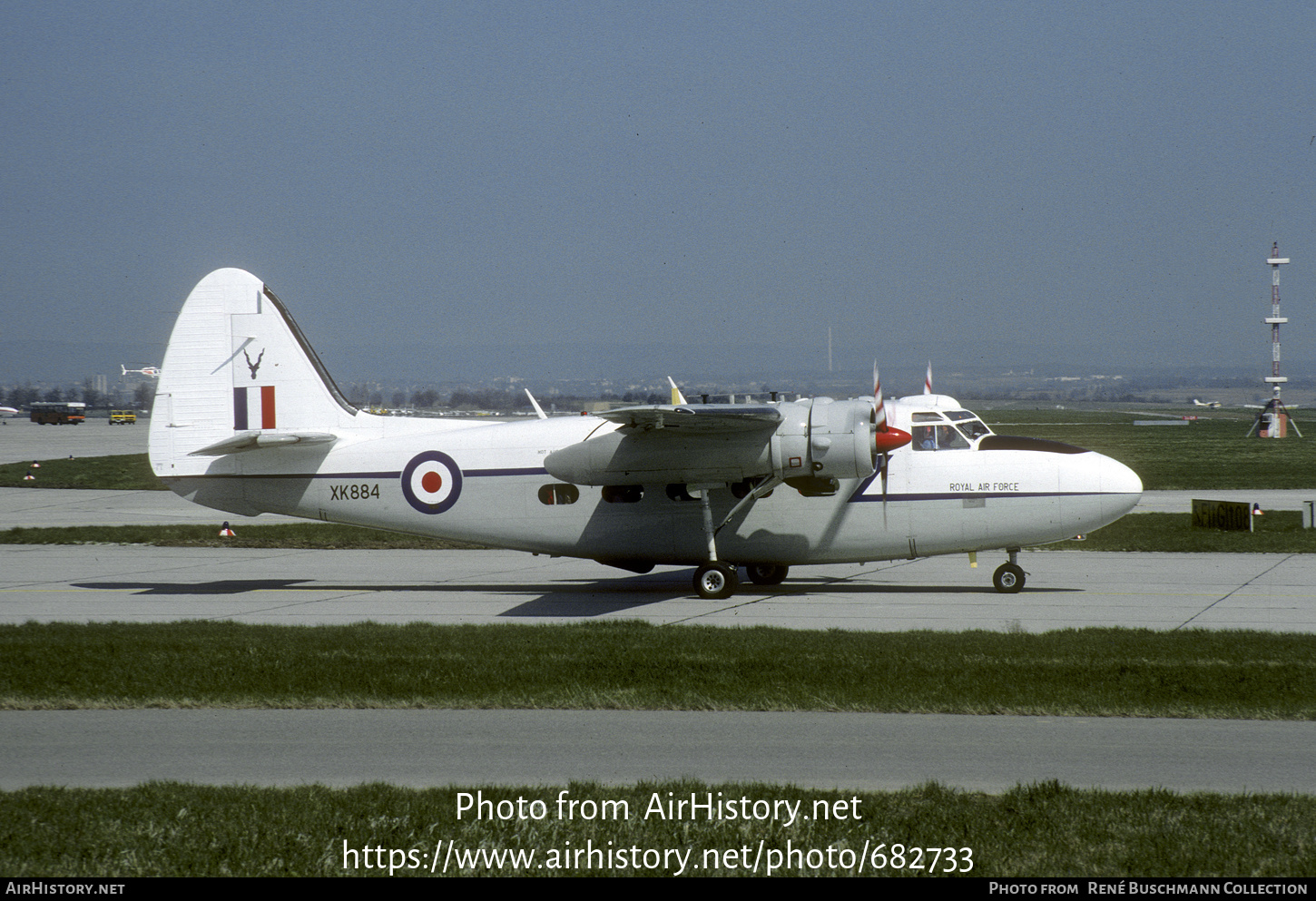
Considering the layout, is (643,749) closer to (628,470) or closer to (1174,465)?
(628,470)

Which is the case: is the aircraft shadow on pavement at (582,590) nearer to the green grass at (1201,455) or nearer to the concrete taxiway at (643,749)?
the concrete taxiway at (643,749)

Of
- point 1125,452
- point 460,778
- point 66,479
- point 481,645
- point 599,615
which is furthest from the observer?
point 1125,452

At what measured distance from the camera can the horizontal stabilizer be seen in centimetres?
1992

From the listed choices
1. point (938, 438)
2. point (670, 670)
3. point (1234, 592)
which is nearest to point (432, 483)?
point (938, 438)

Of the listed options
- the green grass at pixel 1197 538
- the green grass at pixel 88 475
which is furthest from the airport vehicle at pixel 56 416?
the green grass at pixel 1197 538

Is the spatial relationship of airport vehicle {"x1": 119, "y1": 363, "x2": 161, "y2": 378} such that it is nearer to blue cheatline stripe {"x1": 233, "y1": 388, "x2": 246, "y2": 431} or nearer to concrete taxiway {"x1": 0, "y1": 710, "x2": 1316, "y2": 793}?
blue cheatline stripe {"x1": 233, "y1": 388, "x2": 246, "y2": 431}

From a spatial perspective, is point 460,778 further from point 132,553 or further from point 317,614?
point 132,553

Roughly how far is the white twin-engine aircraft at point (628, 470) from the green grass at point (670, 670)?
4.08 meters

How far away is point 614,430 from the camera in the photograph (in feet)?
61.9

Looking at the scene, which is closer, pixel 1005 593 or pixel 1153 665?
pixel 1153 665

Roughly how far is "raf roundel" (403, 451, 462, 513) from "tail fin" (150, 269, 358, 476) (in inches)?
67.6

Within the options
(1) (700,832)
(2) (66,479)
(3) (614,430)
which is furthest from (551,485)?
(2) (66,479)

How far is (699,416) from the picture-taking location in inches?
704

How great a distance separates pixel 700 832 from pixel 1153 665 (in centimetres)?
701
